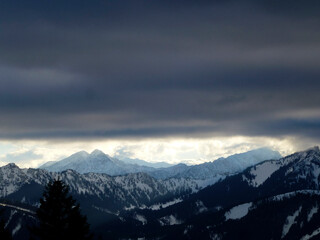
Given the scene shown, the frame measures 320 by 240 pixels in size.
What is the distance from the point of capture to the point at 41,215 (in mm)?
62719

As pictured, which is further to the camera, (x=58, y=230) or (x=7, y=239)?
(x=7, y=239)

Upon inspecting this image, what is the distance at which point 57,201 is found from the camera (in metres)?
64.1

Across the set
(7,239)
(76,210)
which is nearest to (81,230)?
(76,210)

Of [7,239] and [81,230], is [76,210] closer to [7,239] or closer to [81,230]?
[81,230]

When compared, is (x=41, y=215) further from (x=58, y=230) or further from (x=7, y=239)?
(x=7, y=239)

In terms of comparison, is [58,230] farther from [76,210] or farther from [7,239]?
[7,239]

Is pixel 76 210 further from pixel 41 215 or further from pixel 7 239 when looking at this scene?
pixel 7 239

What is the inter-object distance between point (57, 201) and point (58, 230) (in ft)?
10.5

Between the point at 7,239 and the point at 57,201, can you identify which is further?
the point at 7,239

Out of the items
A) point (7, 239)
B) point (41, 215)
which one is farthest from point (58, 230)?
point (7, 239)

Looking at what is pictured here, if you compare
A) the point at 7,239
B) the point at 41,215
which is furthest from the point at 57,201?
the point at 7,239

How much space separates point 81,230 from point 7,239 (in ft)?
36.2

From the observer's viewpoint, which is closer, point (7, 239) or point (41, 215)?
point (41, 215)

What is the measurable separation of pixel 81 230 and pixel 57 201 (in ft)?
13.8
